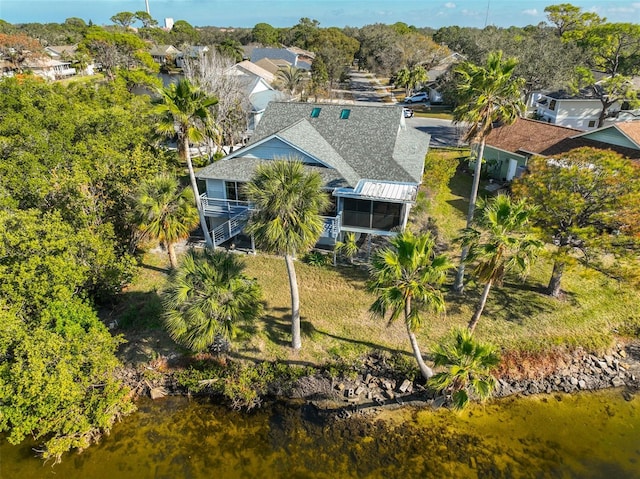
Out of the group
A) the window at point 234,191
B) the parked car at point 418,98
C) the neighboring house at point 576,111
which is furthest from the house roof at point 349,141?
the parked car at point 418,98

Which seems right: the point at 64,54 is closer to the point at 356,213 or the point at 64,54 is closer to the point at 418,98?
the point at 418,98

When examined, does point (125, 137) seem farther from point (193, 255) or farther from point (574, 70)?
point (574, 70)

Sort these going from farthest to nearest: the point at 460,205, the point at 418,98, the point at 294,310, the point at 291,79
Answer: the point at 418,98 < the point at 291,79 < the point at 460,205 < the point at 294,310

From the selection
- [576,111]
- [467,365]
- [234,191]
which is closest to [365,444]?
[467,365]

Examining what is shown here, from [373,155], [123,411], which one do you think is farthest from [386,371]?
[373,155]

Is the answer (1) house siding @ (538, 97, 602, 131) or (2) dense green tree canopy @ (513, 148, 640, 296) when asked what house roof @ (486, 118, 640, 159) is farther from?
(1) house siding @ (538, 97, 602, 131)

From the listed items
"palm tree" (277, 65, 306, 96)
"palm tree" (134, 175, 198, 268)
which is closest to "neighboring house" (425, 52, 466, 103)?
"palm tree" (277, 65, 306, 96)
